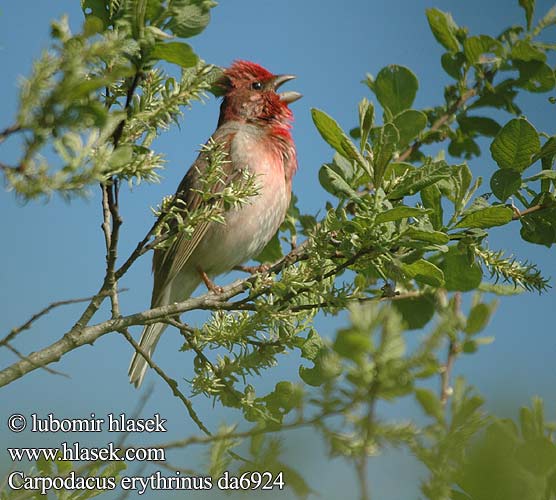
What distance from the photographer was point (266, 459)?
1492mm

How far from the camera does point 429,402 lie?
954 millimetres

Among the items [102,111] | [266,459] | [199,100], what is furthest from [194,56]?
[266,459]

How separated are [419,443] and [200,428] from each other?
180cm

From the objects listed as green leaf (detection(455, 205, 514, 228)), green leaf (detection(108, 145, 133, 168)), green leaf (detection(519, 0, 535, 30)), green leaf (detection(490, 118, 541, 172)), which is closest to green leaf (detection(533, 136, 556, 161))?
green leaf (detection(490, 118, 541, 172))

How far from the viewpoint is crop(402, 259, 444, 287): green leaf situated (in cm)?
237

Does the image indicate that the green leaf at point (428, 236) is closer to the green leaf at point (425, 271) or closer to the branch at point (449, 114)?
the green leaf at point (425, 271)

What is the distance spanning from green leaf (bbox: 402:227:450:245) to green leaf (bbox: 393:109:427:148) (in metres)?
0.50

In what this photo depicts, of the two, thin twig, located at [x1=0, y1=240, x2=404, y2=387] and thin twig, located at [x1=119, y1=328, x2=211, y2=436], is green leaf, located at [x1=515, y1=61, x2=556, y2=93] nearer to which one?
thin twig, located at [x1=0, y1=240, x2=404, y2=387]

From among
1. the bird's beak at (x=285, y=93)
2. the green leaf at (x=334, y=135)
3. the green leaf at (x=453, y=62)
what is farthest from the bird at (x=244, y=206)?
the green leaf at (x=334, y=135)

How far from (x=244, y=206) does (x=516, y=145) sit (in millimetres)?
2382

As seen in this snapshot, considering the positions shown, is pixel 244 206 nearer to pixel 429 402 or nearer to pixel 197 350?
pixel 197 350

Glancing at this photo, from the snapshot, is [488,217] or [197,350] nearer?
[488,217]

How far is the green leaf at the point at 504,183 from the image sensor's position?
2.49 m

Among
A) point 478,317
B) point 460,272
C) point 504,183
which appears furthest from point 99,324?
point 478,317
